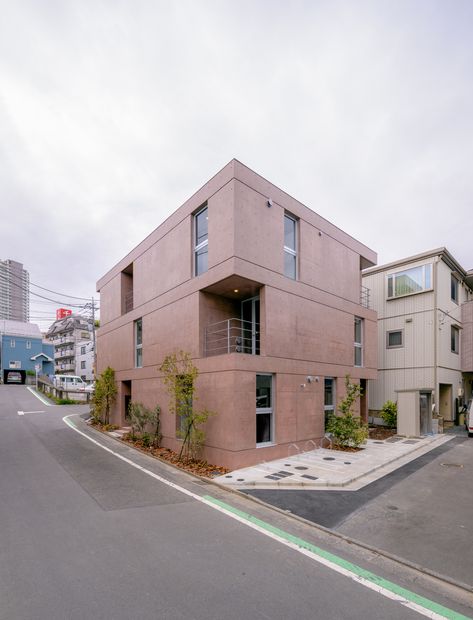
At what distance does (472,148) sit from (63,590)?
1512 cm

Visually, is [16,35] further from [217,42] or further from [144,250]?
[144,250]

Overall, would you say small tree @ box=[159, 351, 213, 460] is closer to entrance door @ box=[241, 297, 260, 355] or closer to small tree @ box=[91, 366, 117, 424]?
entrance door @ box=[241, 297, 260, 355]

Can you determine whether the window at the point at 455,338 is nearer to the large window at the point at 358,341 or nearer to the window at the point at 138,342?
the large window at the point at 358,341

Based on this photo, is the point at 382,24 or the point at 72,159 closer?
the point at 382,24

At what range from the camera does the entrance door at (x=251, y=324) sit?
10984mm

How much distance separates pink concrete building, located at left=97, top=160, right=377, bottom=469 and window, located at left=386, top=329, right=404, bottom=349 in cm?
417

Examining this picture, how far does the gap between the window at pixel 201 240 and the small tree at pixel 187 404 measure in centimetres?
283

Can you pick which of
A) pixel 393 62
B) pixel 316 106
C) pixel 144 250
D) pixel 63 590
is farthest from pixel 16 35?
pixel 63 590

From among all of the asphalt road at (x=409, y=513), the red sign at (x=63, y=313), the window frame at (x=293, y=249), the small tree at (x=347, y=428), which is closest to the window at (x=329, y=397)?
the small tree at (x=347, y=428)

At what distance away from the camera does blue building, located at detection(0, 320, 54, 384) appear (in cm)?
4159

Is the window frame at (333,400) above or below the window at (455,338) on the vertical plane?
below

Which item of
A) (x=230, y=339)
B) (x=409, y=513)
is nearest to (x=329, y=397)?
(x=230, y=339)

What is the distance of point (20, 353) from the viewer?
1689 inches

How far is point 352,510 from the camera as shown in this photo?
611 centimetres
